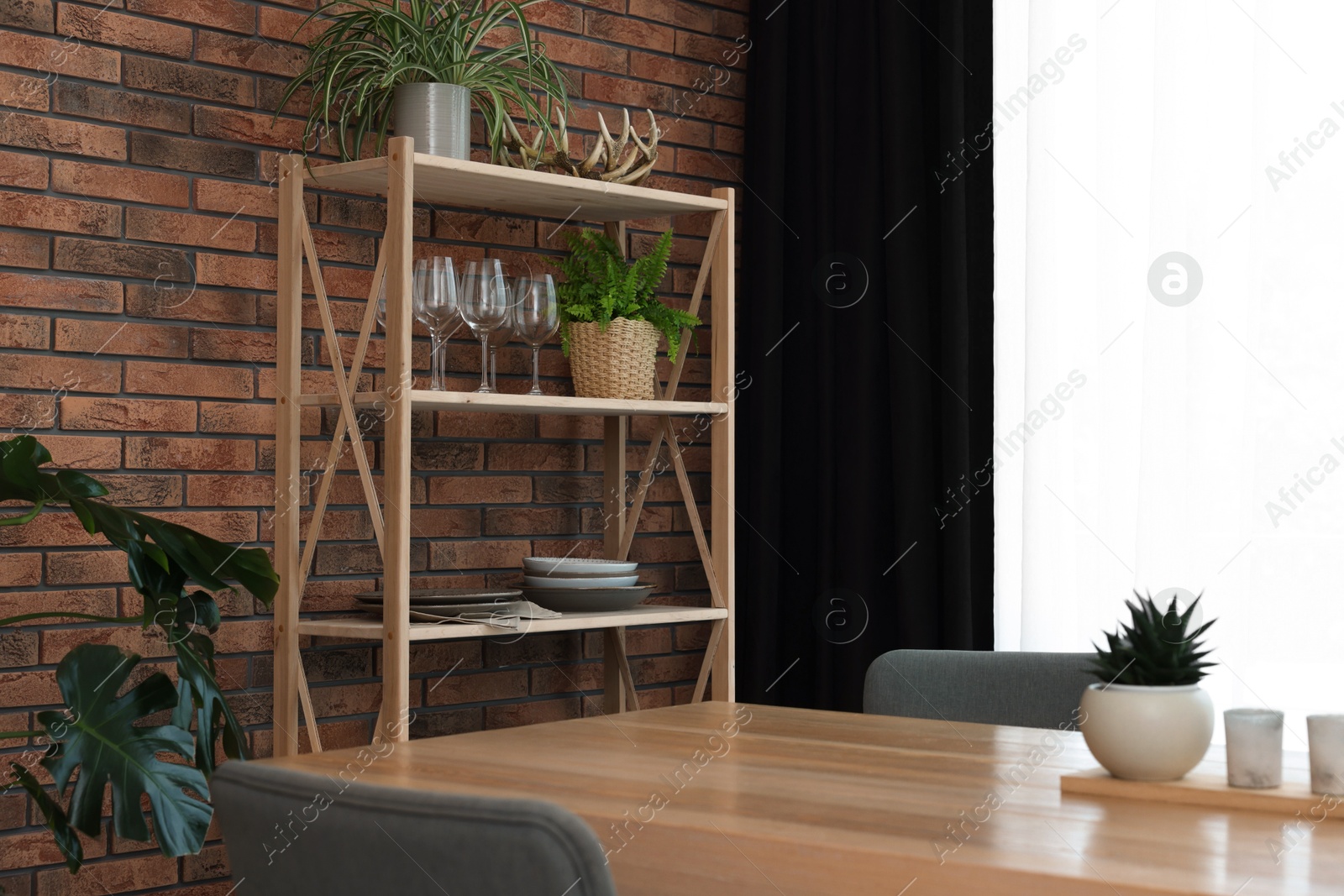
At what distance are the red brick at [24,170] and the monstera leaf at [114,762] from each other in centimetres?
87

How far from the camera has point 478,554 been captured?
2869 mm

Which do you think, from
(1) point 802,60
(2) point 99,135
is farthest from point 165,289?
(1) point 802,60

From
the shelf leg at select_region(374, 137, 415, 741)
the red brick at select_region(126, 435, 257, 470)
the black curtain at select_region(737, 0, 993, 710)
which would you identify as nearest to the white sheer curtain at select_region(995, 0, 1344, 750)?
the black curtain at select_region(737, 0, 993, 710)

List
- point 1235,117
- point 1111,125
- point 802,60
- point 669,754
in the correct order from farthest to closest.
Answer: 1. point 802,60
2. point 1111,125
3. point 1235,117
4. point 669,754

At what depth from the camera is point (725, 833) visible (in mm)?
1158

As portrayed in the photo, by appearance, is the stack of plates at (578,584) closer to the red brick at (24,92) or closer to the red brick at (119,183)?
the red brick at (119,183)

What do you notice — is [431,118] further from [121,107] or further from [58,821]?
[58,821]

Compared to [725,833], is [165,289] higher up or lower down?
higher up

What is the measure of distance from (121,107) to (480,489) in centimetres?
100

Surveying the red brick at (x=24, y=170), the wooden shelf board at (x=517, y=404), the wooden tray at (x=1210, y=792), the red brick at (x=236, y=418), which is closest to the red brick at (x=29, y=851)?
the red brick at (x=236, y=418)

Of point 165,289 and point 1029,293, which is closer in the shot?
point 165,289

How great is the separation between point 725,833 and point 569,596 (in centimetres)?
151

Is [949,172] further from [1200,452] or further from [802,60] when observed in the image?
[1200,452]

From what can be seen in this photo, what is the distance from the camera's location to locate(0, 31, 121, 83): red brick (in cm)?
224
